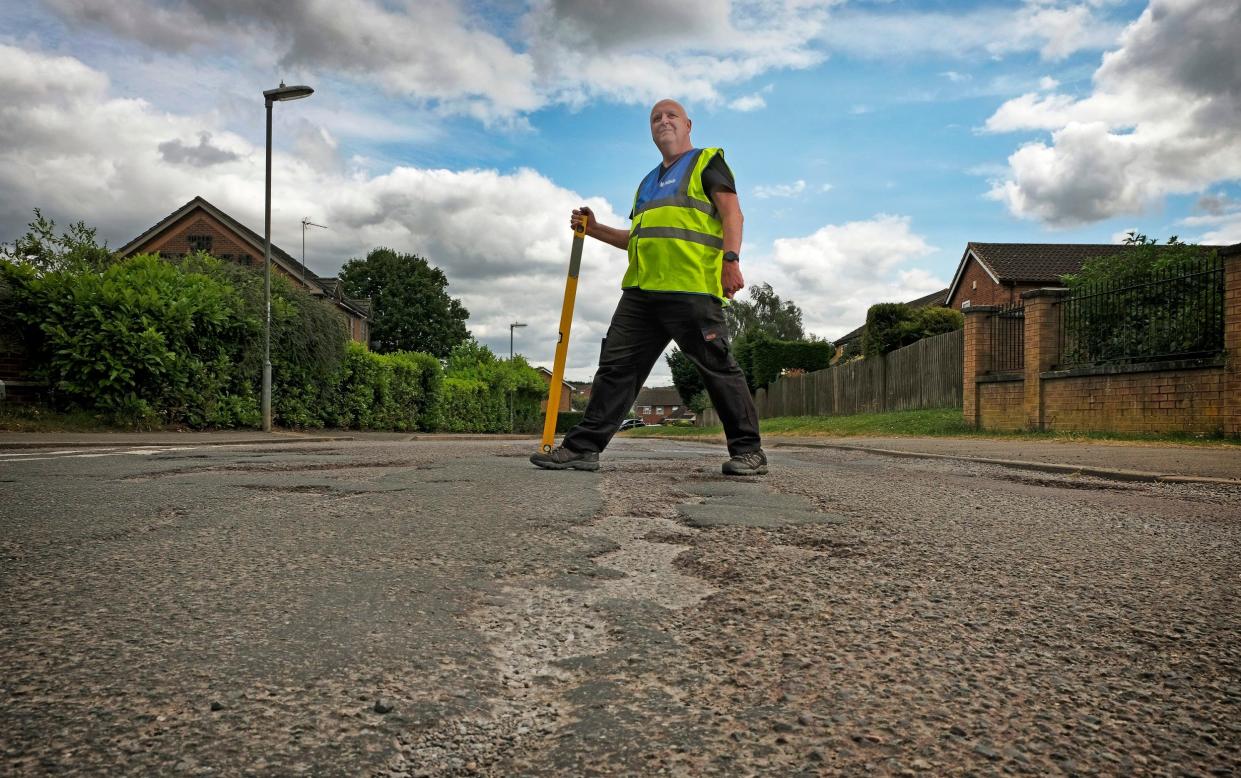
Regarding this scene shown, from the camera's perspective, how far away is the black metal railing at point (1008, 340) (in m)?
15.8

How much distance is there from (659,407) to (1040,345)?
111507mm

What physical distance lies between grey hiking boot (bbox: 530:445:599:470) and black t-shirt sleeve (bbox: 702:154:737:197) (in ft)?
6.02

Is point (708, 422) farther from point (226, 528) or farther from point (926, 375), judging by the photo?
point (226, 528)

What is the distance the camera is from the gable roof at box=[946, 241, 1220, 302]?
3712 centimetres

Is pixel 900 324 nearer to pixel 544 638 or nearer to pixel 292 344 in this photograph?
pixel 292 344

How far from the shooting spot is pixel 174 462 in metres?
6.70

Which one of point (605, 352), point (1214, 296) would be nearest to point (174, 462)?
point (605, 352)

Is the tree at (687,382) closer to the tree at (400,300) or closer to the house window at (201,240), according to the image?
the tree at (400,300)

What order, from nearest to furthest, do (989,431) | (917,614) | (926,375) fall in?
(917,614) < (989,431) < (926,375)

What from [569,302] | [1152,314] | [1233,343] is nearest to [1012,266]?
[1152,314]

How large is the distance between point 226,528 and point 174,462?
158 inches

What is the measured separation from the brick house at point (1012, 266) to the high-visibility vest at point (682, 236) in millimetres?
33894

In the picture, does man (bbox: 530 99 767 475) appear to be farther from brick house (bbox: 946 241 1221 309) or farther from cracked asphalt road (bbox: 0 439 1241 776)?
brick house (bbox: 946 241 1221 309)

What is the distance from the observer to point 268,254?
17.9 m
